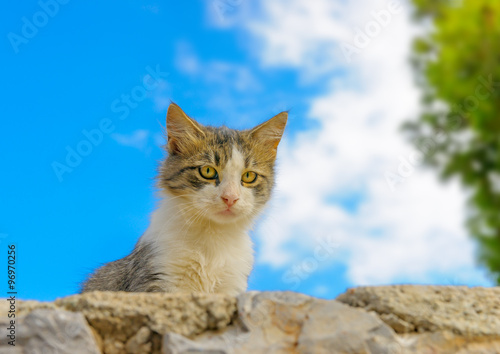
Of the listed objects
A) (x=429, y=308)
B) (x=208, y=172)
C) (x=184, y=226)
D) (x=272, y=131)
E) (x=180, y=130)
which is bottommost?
(x=429, y=308)

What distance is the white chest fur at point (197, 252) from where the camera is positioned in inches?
113

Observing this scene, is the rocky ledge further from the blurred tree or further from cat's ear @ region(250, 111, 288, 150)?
the blurred tree

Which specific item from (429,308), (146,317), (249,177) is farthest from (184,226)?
(429,308)

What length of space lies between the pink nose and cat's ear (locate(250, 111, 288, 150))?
718 millimetres

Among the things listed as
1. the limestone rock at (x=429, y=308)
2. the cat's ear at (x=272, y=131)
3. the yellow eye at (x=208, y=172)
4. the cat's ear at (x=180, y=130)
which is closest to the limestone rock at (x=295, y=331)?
the limestone rock at (x=429, y=308)

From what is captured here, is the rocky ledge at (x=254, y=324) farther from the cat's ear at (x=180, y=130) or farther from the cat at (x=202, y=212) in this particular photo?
the cat's ear at (x=180, y=130)

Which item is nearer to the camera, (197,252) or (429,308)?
(429,308)

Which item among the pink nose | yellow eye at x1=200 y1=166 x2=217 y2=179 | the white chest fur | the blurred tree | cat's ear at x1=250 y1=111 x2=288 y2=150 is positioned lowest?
the white chest fur

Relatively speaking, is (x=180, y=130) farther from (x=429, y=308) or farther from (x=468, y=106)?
(x=468, y=106)

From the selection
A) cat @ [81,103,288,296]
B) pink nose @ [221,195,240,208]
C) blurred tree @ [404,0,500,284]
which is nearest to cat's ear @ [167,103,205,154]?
cat @ [81,103,288,296]

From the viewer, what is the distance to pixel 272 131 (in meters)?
3.47

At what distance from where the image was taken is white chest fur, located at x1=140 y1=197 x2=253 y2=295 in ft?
9.45

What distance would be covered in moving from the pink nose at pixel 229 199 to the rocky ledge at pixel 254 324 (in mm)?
1074

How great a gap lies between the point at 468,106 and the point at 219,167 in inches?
192
